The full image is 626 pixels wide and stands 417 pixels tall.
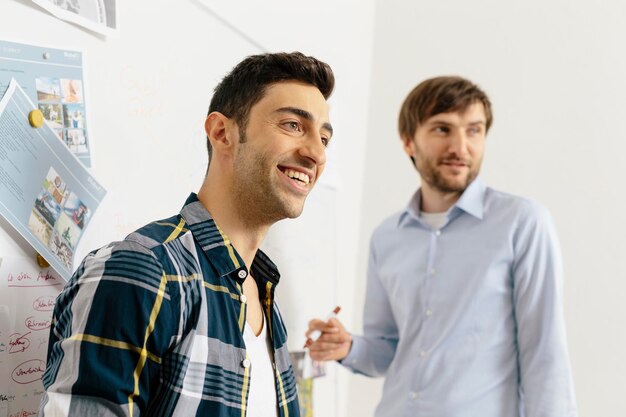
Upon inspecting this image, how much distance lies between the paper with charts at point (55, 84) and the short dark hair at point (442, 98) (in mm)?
966

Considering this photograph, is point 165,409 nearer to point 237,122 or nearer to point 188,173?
point 237,122

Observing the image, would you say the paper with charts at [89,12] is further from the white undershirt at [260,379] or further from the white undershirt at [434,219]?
the white undershirt at [434,219]

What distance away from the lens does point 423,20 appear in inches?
91.8

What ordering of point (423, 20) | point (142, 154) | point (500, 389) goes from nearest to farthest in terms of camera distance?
point (142, 154) < point (500, 389) < point (423, 20)

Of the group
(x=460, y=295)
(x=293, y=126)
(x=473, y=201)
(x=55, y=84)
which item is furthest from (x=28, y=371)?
(x=473, y=201)

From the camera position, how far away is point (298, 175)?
3.68 feet

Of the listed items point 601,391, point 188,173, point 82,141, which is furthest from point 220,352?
point 601,391

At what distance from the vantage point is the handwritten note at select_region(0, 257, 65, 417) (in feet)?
3.22

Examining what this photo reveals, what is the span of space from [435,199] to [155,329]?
1.11 metres

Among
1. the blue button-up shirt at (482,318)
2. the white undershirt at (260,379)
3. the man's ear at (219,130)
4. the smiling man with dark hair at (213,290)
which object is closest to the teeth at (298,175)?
the smiling man with dark hair at (213,290)

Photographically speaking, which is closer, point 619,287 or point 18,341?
point 18,341

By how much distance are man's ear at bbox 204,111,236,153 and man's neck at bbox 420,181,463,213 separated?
816 mm

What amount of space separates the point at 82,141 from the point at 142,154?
154 mm

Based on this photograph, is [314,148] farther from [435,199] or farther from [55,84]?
[435,199]
